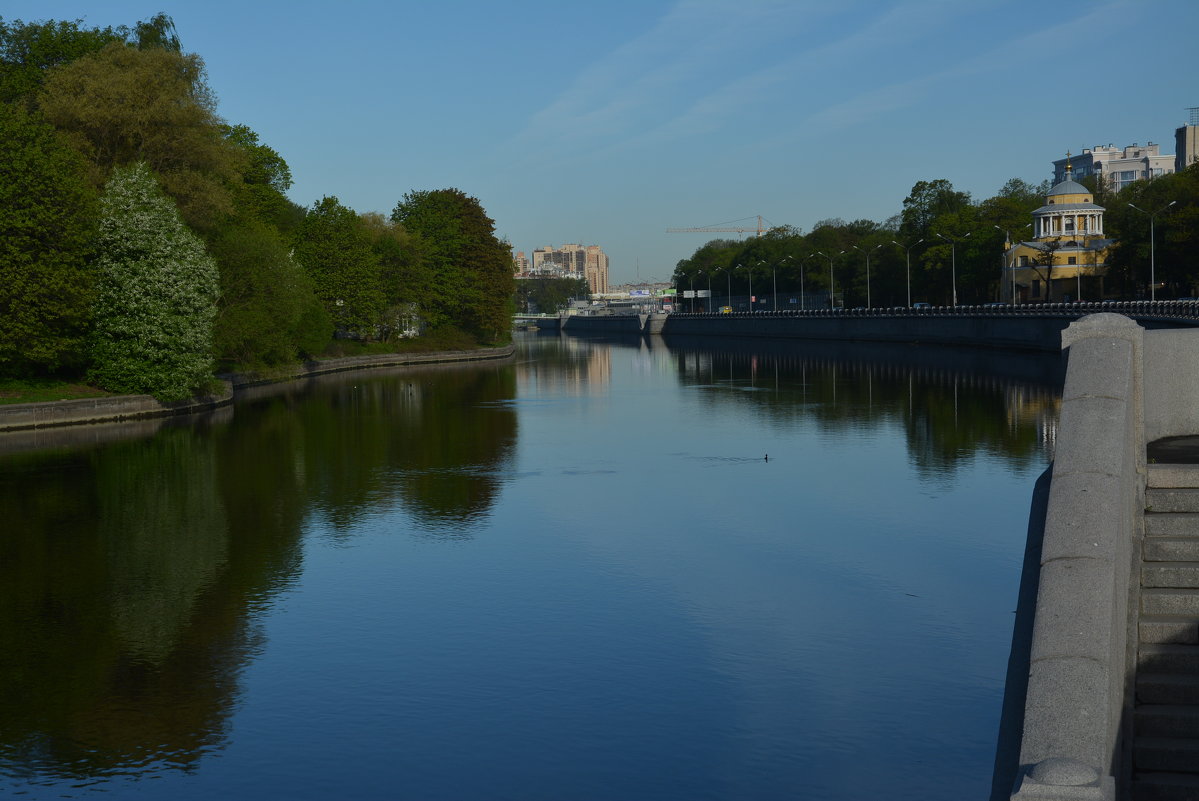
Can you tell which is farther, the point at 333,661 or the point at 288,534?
the point at 288,534

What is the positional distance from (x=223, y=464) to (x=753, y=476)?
16.1m

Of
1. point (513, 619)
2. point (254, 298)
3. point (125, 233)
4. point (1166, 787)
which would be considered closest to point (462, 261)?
point (254, 298)

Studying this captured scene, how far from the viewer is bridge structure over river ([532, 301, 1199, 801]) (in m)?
7.91

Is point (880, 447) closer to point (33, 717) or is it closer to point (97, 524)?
point (97, 524)

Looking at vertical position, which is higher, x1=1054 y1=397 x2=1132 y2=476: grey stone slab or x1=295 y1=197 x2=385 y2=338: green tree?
x1=295 y1=197 x2=385 y2=338: green tree

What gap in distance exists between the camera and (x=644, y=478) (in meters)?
32.6

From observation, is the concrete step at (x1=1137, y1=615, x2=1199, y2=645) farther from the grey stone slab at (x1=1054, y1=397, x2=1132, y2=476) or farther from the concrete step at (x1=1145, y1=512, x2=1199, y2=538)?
the grey stone slab at (x1=1054, y1=397, x2=1132, y2=476)

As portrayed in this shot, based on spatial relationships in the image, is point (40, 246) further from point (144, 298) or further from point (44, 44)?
point (44, 44)

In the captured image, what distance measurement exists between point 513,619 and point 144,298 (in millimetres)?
39972

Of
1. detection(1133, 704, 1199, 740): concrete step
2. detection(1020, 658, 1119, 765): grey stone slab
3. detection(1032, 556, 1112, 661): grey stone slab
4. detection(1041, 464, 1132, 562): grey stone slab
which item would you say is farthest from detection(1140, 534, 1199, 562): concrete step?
detection(1020, 658, 1119, 765): grey stone slab

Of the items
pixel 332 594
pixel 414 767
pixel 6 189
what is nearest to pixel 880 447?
pixel 332 594

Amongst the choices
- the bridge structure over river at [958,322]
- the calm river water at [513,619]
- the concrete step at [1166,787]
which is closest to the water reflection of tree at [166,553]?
the calm river water at [513,619]

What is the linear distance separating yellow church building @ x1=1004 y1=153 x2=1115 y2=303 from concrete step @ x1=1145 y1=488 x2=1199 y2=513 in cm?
12330

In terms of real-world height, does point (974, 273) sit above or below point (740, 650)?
above
